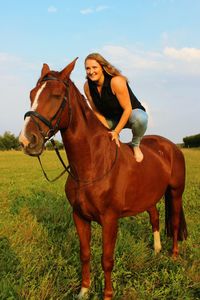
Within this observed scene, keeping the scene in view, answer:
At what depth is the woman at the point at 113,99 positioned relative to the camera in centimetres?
426

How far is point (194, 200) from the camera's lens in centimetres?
1016

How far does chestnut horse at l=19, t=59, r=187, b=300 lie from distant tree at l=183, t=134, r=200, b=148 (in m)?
57.1

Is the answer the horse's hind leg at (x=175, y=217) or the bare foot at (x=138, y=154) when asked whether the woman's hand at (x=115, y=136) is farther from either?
the horse's hind leg at (x=175, y=217)

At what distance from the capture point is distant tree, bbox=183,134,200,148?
198 feet

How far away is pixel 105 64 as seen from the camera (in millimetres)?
4242

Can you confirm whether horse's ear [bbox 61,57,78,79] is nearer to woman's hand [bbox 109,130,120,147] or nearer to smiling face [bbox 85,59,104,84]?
smiling face [bbox 85,59,104,84]

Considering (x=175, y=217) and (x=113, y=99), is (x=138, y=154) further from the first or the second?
(x=175, y=217)

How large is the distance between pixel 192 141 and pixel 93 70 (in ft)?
197

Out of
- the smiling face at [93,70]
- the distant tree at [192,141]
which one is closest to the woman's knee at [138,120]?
the smiling face at [93,70]

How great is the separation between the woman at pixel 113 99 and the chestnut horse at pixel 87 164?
27cm

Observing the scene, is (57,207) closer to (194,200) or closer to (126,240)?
(126,240)

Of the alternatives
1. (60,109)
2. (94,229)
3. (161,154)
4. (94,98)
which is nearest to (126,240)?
(94,229)

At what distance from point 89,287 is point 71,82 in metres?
2.53

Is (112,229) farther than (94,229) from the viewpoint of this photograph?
No
